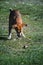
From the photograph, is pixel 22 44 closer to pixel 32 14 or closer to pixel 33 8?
pixel 32 14

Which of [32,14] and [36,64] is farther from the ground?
[36,64]

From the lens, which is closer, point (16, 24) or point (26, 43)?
point (26, 43)

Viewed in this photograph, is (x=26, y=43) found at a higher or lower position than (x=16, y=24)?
lower

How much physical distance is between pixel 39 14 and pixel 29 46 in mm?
4767

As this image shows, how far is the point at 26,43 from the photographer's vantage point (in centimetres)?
920

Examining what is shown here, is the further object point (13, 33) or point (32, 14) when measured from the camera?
point (32, 14)

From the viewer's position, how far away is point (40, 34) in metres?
10.1

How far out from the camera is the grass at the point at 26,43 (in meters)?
7.32

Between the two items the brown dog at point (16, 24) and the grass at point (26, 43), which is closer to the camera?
the grass at point (26, 43)

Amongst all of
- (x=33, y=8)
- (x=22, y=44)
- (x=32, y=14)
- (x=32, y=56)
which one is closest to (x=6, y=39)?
(x=22, y=44)

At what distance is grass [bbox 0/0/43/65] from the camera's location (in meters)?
7.32

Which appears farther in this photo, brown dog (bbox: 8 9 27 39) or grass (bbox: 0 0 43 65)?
brown dog (bbox: 8 9 27 39)

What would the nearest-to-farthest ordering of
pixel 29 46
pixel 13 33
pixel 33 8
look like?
pixel 29 46 → pixel 13 33 → pixel 33 8

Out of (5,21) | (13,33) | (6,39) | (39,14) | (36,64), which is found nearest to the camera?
(36,64)
